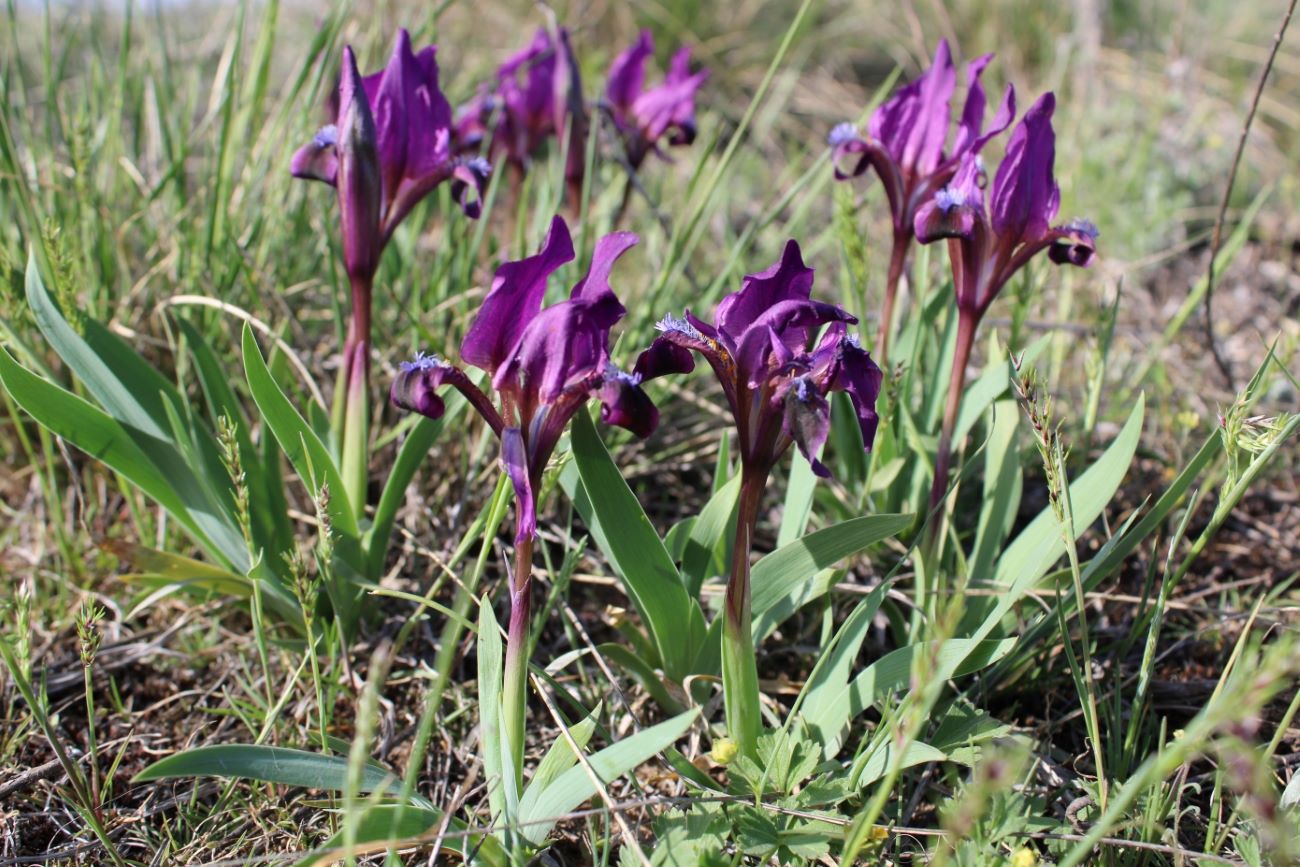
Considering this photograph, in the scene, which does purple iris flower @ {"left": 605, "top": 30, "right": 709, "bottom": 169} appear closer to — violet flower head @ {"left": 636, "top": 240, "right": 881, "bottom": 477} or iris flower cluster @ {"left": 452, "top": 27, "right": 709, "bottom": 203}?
iris flower cluster @ {"left": 452, "top": 27, "right": 709, "bottom": 203}

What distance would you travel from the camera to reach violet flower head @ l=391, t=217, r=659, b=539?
4.57 ft

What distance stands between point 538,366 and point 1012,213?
953mm

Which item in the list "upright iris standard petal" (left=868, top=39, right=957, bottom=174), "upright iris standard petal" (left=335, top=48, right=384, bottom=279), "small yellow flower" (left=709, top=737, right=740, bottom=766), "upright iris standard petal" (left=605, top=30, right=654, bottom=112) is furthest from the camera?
"upright iris standard petal" (left=605, top=30, right=654, bottom=112)

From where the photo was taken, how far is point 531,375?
4.76 feet

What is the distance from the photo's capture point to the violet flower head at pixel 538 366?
139 centimetres

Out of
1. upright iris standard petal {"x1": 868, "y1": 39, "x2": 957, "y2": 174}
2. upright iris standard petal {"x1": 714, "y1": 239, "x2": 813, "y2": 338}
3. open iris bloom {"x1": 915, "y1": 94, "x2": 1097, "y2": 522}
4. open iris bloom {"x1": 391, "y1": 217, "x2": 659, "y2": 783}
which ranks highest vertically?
upright iris standard petal {"x1": 868, "y1": 39, "x2": 957, "y2": 174}

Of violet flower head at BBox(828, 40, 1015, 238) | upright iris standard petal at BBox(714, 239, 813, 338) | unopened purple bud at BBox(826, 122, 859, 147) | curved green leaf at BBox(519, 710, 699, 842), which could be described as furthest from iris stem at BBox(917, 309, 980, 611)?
curved green leaf at BBox(519, 710, 699, 842)

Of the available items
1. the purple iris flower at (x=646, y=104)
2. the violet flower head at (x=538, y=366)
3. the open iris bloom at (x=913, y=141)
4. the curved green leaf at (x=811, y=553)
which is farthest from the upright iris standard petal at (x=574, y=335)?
the purple iris flower at (x=646, y=104)

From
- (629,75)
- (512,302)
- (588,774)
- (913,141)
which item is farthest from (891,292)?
(629,75)

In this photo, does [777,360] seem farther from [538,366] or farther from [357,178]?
[357,178]

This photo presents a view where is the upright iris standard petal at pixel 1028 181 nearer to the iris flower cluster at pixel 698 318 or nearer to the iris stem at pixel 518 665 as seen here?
the iris flower cluster at pixel 698 318

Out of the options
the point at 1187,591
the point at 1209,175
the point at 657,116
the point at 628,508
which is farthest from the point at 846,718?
the point at 1209,175

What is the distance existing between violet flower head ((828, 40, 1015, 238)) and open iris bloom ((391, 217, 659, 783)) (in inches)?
35.0

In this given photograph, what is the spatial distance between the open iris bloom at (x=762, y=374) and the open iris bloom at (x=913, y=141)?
0.69 m
